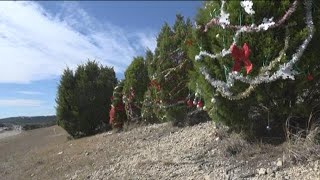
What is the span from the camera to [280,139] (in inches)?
277

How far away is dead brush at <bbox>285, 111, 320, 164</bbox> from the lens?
6105 mm

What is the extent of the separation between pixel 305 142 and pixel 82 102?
33.9 ft

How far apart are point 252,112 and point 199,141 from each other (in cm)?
121

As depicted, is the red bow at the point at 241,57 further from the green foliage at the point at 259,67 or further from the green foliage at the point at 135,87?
the green foliage at the point at 135,87

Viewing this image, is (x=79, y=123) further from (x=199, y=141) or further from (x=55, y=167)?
(x=199, y=141)

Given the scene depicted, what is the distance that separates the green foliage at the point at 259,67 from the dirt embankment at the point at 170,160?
48 cm

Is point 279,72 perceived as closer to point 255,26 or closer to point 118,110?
point 255,26

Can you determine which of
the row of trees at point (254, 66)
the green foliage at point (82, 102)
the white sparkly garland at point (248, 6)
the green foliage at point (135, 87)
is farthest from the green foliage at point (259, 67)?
the green foliage at point (82, 102)

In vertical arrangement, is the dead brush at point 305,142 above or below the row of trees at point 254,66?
below

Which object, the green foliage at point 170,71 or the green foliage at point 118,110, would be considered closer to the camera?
the green foliage at point 170,71

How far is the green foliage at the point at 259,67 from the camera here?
6.20m

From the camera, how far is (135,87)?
1339 cm

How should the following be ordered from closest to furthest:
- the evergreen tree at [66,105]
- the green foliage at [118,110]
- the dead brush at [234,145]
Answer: the dead brush at [234,145], the green foliage at [118,110], the evergreen tree at [66,105]

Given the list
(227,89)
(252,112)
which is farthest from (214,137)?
(227,89)
